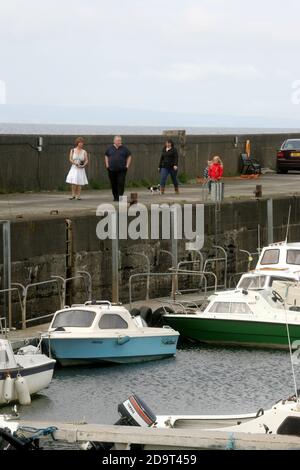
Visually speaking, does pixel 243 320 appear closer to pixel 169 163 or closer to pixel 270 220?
pixel 270 220

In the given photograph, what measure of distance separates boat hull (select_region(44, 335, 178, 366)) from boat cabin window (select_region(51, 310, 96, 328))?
366 millimetres

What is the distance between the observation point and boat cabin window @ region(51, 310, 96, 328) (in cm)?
2856

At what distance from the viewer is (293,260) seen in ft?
114

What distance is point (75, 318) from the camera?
28.7 metres

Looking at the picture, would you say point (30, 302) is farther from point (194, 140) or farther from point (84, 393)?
point (194, 140)

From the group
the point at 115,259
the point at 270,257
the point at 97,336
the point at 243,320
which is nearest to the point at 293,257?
the point at 270,257

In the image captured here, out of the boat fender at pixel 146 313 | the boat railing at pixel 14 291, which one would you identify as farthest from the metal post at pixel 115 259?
the boat railing at pixel 14 291

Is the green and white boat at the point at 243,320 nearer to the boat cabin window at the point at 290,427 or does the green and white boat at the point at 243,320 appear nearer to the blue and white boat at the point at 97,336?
the blue and white boat at the point at 97,336

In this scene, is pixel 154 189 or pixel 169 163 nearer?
pixel 169 163

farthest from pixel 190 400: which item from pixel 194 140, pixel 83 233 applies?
pixel 194 140

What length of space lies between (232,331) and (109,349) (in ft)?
11.4

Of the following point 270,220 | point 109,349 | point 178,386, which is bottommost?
point 178,386

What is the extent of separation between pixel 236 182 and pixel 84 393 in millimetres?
21880
